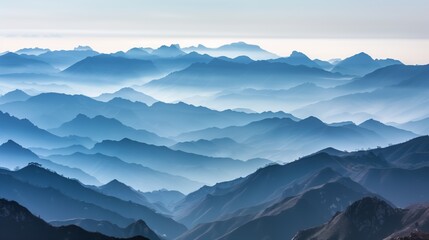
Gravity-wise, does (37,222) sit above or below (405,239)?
above

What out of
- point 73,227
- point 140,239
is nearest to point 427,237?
point 140,239

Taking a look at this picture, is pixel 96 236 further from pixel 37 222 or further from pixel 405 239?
pixel 405 239

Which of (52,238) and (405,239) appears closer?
(405,239)

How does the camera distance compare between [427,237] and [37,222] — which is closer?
[427,237]

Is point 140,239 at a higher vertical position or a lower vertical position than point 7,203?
lower

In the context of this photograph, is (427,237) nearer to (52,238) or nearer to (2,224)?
(52,238)

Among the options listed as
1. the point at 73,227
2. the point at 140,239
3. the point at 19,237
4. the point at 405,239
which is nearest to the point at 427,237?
the point at 405,239
